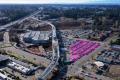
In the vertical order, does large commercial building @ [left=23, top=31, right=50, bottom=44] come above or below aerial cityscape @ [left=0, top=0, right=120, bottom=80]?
above

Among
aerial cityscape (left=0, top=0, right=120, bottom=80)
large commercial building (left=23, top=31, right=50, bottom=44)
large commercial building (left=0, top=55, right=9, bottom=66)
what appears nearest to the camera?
aerial cityscape (left=0, top=0, right=120, bottom=80)

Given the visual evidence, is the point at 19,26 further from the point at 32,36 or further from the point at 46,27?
the point at 32,36

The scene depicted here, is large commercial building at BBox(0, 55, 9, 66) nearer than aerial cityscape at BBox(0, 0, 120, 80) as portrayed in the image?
No
